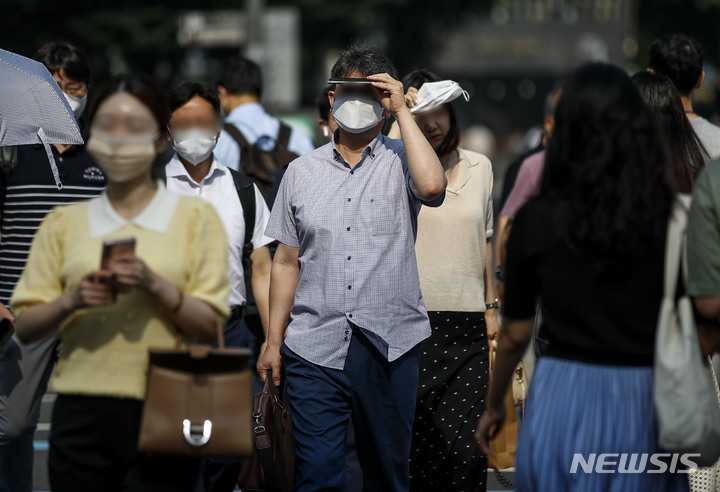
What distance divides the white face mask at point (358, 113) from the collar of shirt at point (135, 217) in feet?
4.37

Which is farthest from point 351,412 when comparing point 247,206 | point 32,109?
point 32,109

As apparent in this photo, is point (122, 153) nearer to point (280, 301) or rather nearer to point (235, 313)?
point (280, 301)

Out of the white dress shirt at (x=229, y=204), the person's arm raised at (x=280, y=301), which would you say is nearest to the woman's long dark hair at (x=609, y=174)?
the person's arm raised at (x=280, y=301)

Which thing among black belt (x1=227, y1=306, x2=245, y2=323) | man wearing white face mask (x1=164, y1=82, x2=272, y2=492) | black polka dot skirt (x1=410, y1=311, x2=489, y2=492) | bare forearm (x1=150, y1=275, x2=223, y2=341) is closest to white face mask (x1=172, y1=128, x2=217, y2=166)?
man wearing white face mask (x1=164, y1=82, x2=272, y2=492)

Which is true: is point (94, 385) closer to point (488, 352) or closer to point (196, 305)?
point (196, 305)

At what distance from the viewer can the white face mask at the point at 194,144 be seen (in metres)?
5.26

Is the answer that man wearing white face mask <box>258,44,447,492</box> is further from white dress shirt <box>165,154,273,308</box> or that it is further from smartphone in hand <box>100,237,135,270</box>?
smartphone in hand <box>100,237,135,270</box>

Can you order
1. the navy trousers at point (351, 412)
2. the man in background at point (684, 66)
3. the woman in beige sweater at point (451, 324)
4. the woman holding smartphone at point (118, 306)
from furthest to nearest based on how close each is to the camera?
the man in background at point (684, 66) < the woman in beige sweater at point (451, 324) < the navy trousers at point (351, 412) < the woman holding smartphone at point (118, 306)

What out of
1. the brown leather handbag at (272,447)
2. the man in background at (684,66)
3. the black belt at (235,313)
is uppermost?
the man in background at (684,66)

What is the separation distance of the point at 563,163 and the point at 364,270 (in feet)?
4.70

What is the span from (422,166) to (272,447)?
1.36m

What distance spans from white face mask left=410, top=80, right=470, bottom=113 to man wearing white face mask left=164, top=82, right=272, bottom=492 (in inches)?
34.9

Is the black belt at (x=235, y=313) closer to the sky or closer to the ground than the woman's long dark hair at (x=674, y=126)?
closer to the ground

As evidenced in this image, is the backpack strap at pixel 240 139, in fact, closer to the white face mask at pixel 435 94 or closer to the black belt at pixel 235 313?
the white face mask at pixel 435 94
